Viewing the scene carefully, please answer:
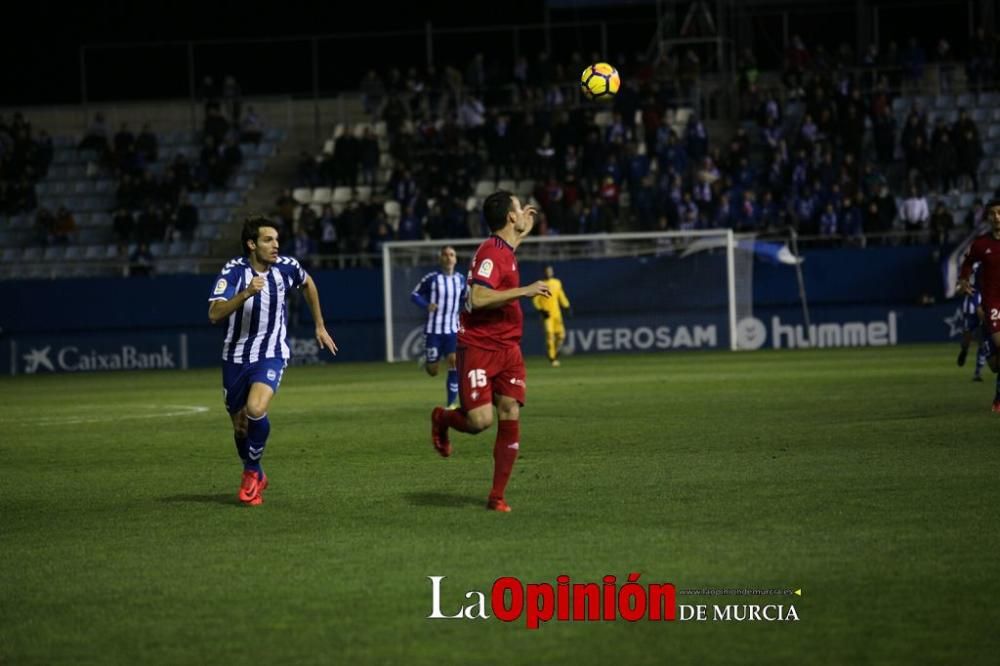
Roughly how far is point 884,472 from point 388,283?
26.0 m

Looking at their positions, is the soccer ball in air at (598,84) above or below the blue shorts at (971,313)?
above

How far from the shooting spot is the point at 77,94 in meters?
50.1

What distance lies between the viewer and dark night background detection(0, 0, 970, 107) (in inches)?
1793

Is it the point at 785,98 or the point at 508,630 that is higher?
the point at 785,98

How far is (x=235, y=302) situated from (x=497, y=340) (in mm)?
1981

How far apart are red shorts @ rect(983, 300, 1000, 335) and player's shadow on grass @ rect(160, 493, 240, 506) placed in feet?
29.9

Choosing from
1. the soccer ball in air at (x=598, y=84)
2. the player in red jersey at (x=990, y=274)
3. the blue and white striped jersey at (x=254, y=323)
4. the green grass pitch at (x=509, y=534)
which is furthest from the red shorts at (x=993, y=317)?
the blue and white striped jersey at (x=254, y=323)

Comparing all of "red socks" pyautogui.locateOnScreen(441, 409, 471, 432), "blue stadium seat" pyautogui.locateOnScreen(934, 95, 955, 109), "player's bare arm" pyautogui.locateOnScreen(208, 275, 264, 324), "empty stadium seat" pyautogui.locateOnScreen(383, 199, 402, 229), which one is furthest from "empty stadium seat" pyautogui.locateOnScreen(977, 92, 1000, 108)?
"player's bare arm" pyautogui.locateOnScreen(208, 275, 264, 324)

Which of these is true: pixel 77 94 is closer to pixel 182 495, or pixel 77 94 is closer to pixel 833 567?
pixel 182 495

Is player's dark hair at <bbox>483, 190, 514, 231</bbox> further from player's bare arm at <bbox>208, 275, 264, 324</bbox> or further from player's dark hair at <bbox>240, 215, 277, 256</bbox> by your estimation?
player's dark hair at <bbox>240, 215, 277, 256</bbox>

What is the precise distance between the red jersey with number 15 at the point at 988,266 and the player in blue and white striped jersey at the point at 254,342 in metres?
8.67

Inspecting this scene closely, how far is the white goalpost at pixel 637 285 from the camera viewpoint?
37.6 metres

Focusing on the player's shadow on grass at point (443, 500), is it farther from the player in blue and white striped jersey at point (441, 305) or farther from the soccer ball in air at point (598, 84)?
the soccer ball in air at point (598, 84)

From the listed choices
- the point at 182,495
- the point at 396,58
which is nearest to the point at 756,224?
the point at 396,58
